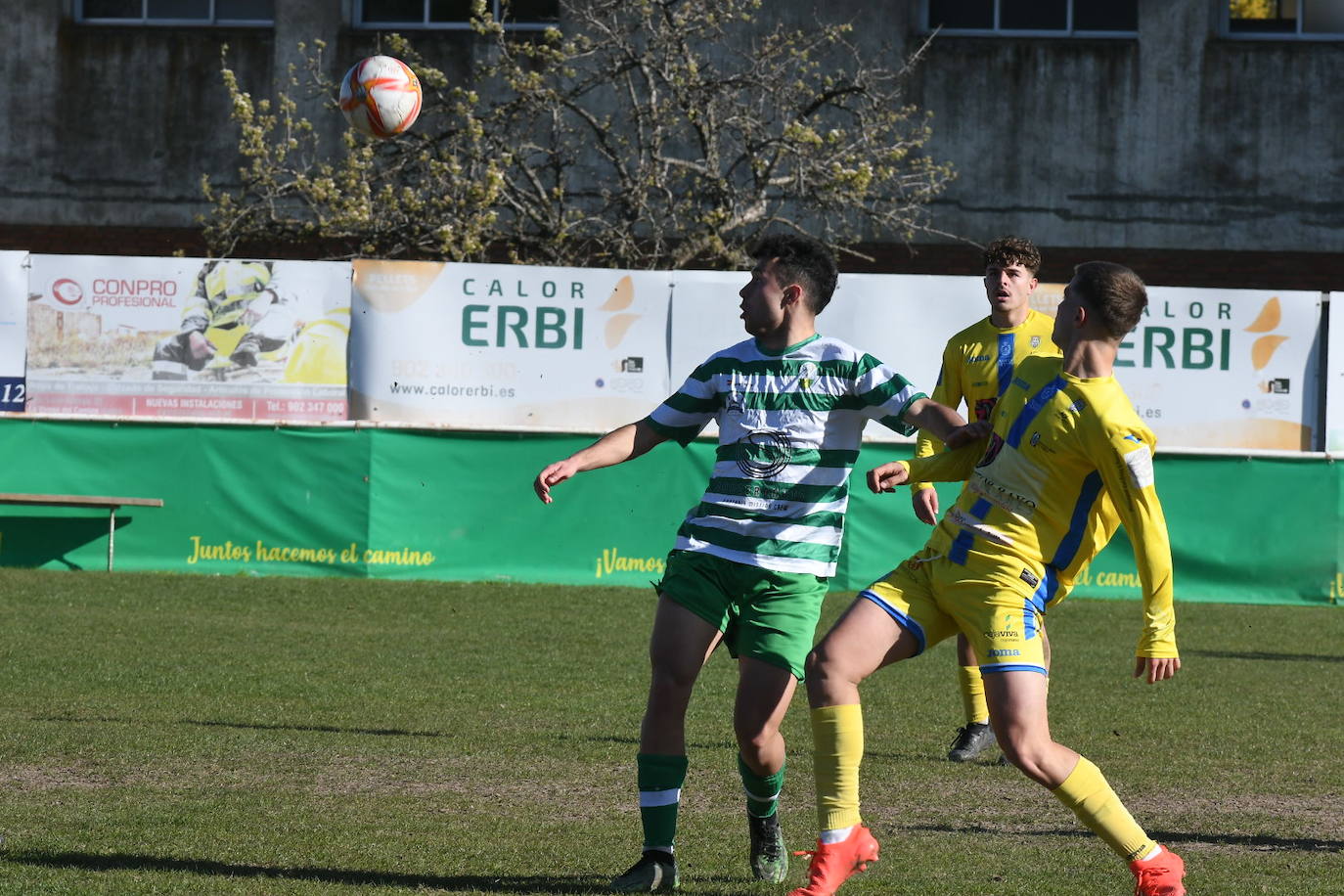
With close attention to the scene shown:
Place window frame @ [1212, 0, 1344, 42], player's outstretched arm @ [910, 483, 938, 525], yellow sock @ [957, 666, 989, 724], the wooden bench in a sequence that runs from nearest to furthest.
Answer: player's outstretched arm @ [910, 483, 938, 525], yellow sock @ [957, 666, 989, 724], the wooden bench, window frame @ [1212, 0, 1344, 42]

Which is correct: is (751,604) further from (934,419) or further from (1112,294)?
(1112,294)

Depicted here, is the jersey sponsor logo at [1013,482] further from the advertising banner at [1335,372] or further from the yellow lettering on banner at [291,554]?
the advertising banner at [1335,372]

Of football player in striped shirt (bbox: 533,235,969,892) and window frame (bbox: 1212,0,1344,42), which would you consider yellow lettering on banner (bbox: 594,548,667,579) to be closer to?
football player in striped shirt (bbox: 533,235,969,892)

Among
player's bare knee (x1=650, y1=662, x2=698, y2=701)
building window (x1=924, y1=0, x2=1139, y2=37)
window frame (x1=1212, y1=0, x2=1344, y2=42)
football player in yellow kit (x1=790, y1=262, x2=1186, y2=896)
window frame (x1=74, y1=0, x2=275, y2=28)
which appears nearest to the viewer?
football player in yellow kit (x1=790, y1=262, x2=1186, y2=896)

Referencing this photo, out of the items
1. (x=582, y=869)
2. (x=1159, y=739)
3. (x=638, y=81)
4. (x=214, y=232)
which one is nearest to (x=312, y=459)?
(x=214, y=232)

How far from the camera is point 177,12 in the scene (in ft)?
74.3

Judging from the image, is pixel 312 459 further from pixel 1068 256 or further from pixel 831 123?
pixel 1068 256

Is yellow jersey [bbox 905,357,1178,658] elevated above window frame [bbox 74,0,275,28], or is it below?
below

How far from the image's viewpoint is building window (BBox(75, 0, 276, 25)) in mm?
22484

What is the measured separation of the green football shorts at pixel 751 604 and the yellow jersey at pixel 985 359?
2.72 m

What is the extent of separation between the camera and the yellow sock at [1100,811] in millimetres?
4871

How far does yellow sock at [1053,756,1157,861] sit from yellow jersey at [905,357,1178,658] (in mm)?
406

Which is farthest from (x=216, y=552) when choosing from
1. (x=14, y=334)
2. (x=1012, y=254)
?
(x=1012, y=254)

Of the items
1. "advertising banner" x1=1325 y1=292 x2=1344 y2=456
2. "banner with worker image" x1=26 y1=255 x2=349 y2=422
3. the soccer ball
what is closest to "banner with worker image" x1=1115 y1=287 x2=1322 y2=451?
"advertising banner" x1=1325 y1=292 x2=1344 y2=456
